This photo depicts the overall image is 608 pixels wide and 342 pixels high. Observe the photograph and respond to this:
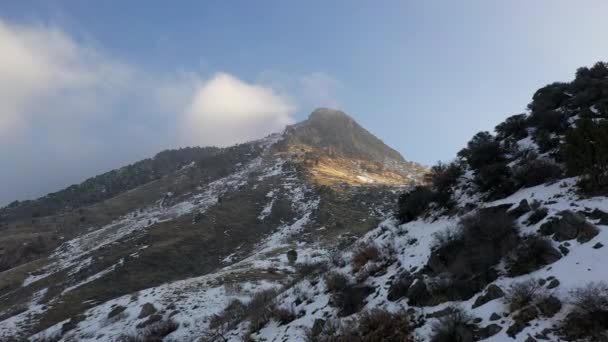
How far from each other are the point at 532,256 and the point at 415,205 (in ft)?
31.5

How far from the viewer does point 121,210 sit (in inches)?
3310

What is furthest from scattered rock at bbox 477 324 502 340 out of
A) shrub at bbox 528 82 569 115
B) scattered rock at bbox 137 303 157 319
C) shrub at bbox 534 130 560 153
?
scattered rock at bbox 137 303 157 319

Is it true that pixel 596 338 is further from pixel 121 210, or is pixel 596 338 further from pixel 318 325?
pixel 121 210

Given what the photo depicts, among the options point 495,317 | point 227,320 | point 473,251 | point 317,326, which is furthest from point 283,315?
point 495,317

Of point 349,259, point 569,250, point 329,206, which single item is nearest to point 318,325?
point 349,259

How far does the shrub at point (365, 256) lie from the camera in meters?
15.9

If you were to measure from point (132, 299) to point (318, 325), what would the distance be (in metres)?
21.4

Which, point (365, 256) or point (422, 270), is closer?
point (422, 270)

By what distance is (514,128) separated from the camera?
2095 centimetres

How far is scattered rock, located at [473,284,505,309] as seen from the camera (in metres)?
9.14

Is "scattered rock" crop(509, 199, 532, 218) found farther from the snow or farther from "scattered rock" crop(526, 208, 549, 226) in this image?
the snow

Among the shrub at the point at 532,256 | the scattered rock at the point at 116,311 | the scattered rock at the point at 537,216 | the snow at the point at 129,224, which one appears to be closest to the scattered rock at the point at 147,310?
the scattered rock at the point at 116,311

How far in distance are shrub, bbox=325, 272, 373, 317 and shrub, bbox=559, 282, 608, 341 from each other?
637 centimetres

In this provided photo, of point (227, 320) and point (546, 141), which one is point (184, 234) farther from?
point (546, 141)
